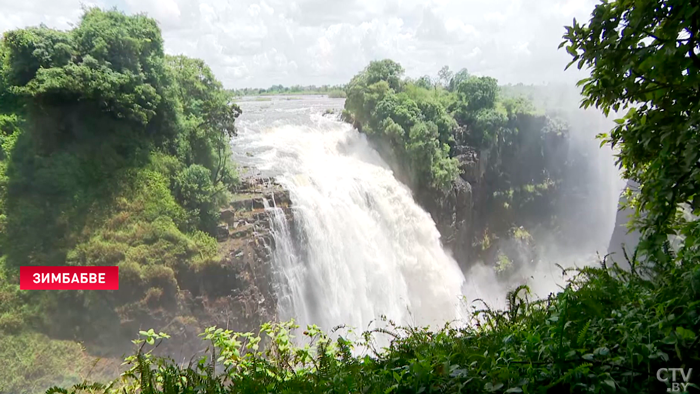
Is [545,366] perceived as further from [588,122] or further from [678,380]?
[588,122]

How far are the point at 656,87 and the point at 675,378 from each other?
1347 mm

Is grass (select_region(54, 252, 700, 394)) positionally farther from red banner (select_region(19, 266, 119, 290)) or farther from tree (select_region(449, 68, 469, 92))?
tree (select_region(449, 68, 469, 92))

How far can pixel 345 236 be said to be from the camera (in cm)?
1189

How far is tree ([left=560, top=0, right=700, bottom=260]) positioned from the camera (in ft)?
5.98

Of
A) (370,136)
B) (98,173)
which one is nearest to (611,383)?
(98,173)

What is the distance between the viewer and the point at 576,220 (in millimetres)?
27391

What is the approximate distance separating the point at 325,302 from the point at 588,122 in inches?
897

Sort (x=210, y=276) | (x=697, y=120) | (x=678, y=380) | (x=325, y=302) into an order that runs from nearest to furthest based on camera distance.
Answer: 1. (x=678, y=380)
2. (x=697, y=120)
3. (x=210, y=276)
4. (x=325, y=302)

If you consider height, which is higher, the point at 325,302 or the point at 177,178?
the point at 177,178

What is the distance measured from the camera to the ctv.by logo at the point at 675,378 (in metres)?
1.34

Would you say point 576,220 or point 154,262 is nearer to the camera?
point 154,262

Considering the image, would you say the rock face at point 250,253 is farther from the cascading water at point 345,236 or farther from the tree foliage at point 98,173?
the tree foliage at point 98,173

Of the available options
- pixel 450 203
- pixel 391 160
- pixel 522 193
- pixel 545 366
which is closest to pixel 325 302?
pixel 391 160

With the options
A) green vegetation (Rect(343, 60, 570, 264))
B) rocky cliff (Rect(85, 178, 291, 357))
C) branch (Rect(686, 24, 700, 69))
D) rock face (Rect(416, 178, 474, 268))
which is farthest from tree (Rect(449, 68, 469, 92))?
branch (Rect(686, 24, 700, 69))
